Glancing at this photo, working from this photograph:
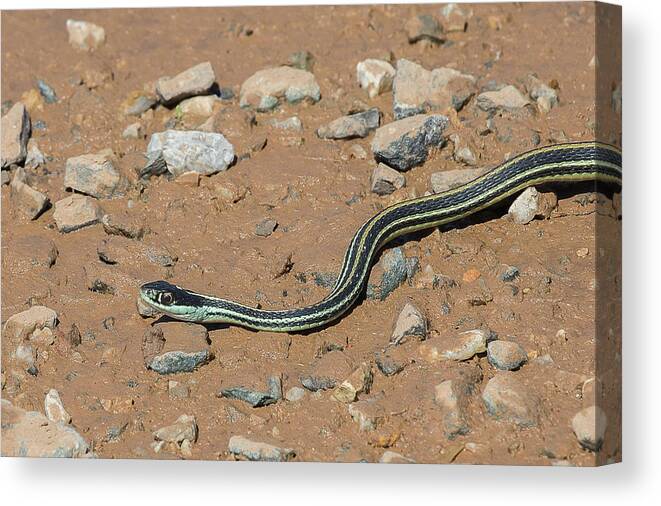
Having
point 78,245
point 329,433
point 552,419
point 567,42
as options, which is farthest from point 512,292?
point 78,245

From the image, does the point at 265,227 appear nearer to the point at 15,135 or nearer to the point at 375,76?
the point at 375,76

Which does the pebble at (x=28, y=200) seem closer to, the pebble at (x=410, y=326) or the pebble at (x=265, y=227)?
the pebble at (x=265, y=227)

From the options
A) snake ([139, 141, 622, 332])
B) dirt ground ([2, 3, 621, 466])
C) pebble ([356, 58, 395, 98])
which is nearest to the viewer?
dirt ground ([2, 3, 621, 466])

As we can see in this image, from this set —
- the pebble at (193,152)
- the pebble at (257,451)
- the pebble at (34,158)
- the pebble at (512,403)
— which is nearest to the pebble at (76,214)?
the pebble at (193,152)

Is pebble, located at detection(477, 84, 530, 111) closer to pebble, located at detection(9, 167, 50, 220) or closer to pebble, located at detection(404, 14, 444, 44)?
pebble, located at detection(404, 14, 444, 44)

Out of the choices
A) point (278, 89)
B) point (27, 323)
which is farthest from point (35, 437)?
point (278, 89)

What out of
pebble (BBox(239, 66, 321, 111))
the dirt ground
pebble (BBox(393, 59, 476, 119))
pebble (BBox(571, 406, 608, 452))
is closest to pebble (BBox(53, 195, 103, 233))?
the dirt ground
